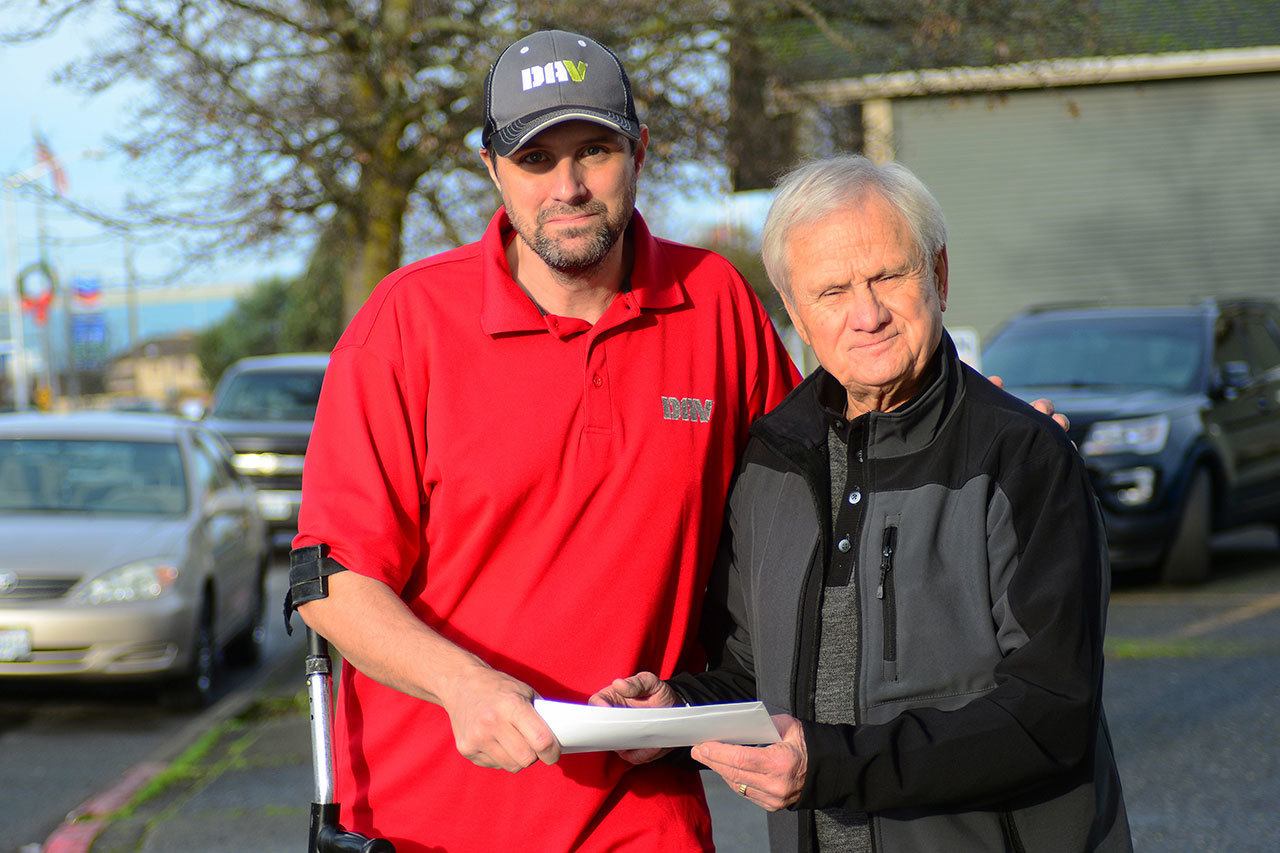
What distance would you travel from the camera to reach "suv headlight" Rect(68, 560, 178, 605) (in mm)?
8852

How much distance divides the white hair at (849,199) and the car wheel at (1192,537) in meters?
9.08

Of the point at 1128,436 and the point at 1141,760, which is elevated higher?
the point at 1128,436

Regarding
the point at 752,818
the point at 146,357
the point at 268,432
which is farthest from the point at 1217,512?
the point at 146,357

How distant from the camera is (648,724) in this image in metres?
2.31

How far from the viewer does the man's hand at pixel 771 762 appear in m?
2.37

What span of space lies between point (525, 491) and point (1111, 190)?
65.4ft

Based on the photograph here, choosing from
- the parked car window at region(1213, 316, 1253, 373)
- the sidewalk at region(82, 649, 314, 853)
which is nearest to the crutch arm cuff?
the sidewalk at region(82, 649, 314, 853)

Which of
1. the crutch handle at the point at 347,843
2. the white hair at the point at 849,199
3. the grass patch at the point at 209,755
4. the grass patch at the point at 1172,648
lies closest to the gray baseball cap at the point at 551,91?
the white hair at the point at 849,199

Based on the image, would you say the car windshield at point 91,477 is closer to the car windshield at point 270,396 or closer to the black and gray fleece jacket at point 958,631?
the car windshield at point 270,396

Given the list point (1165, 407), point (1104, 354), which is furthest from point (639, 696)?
point (1104, 354)

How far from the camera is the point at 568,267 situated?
2895mm

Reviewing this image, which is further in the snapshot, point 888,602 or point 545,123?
point 545,123

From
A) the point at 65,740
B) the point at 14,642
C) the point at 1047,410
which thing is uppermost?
the point at 1047,410

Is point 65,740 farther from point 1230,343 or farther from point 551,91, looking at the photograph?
point 1230,343
